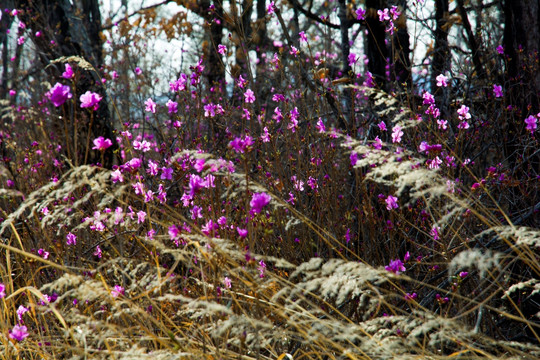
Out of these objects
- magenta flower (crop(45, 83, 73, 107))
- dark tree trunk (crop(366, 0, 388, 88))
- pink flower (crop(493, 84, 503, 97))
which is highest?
dark tree trunk (crop(366, 0, 388, 88))

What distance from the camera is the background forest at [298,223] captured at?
5.00 ft

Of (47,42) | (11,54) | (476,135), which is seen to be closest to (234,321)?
(476,135)

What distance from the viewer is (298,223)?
305 cm

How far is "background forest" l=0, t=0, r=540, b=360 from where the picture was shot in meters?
1.52

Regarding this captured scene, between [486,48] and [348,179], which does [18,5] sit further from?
Result: [486,48]

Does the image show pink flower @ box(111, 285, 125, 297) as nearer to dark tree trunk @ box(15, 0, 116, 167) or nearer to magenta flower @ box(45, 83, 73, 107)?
magenta flower @ box(45, 83, 73, 107)

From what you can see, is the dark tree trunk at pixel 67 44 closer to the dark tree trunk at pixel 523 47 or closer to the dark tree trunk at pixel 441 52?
the dark tree trunk at pixel 441 52

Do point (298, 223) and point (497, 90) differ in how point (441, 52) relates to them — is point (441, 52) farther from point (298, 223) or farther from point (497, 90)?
point (298, 223)

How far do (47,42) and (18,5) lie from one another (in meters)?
0.56

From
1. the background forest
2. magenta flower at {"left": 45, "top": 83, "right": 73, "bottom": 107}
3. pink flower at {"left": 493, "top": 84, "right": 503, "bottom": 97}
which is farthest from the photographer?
pink flower at {"left": 493, "top": 84, "right": 503, "bottom": 97}

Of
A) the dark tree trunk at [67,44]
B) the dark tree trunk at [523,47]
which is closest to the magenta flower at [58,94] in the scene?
the dark tree trunk at [523,47]

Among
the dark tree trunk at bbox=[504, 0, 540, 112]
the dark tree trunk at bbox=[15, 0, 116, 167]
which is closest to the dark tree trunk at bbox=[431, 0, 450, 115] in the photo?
the dark tree trunk at bbox=[504, 0, 540, 112]

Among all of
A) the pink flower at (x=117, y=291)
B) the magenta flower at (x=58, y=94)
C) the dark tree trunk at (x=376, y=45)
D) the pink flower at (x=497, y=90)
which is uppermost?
the dark tree trunk at (x=376, y=45)

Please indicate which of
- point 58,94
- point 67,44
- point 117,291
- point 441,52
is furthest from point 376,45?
point 67,44
